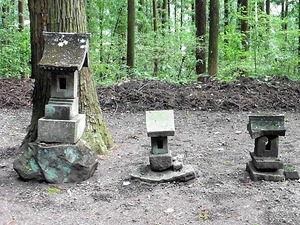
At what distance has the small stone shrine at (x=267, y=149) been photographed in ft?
13.9

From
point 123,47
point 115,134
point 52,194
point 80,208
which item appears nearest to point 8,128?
point 115,134

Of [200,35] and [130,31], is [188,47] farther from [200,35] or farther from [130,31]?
[130,31]

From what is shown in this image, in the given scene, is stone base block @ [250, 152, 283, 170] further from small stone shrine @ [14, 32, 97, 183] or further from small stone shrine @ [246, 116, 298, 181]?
small stone shrine @ [14, 32, 97, 183]

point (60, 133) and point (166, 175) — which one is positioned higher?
point (60, 133)

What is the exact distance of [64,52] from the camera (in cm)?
431

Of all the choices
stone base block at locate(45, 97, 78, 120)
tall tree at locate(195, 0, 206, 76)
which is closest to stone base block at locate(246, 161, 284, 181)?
stone base block at locate(45, 97, 78, 120)

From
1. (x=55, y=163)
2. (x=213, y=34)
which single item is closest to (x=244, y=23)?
(x=213, y=34)

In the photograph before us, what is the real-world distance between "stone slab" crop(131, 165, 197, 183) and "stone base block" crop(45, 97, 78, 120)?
1.00 m

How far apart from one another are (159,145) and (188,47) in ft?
26.1

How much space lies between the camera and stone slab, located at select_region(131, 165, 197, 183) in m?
4.27

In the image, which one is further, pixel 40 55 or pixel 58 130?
pixel 40 55

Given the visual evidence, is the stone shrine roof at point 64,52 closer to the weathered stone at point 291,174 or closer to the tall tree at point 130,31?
the weathered stone at point 291,174

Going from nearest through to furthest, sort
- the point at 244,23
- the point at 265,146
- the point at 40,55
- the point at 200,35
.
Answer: the point at 265,146 < the point at 40,55 < the point at 200,35 < the point at 244,23

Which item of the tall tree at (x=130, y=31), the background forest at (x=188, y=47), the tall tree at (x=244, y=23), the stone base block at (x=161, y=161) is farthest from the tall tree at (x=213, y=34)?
the stone base block at (x=161, y=161)
